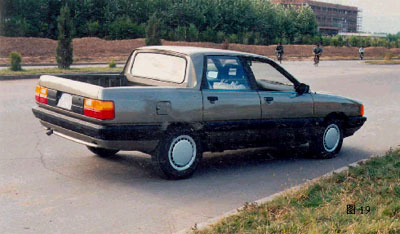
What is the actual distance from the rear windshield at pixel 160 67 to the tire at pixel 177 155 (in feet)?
2.39

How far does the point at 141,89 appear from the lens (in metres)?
6.43

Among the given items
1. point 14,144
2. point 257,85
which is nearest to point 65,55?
point 14,144

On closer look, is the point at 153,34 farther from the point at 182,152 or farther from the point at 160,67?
the point at 182,152

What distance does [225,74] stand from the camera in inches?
288

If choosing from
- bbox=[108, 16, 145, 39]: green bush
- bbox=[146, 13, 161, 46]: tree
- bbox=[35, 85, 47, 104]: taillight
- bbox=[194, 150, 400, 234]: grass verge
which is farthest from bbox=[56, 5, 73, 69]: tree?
bbox=[108, 16, 145, 39]: green bush

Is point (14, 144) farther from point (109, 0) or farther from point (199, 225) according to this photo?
point (109, 0)

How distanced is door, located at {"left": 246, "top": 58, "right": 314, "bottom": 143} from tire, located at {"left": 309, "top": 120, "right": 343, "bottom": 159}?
31 cm

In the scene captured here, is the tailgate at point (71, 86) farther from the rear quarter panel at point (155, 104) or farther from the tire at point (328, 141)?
the tire at point (328, 141)

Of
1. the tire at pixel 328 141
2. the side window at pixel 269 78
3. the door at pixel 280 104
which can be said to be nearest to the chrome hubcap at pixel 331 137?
the tire at pixel 328 141

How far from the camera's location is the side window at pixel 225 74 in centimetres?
713

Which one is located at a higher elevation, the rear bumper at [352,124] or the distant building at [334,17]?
the distant building at [334,17]

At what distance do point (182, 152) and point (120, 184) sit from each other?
81 centimetres

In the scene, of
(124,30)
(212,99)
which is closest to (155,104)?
(212,99)

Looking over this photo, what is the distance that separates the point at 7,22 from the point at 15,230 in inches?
1850
